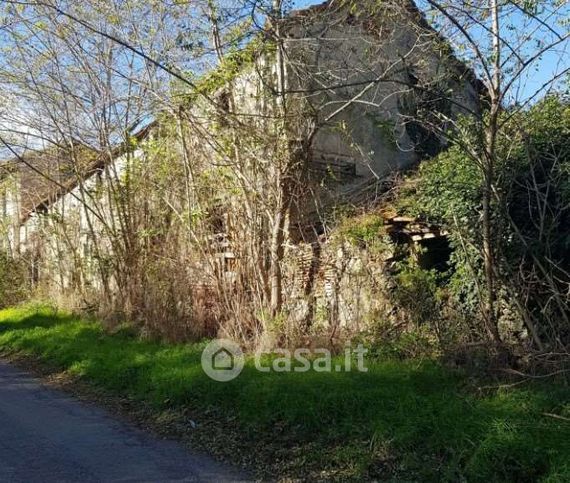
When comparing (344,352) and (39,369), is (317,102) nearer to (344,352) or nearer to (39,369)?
(344,352)

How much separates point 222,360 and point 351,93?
5.57 metres

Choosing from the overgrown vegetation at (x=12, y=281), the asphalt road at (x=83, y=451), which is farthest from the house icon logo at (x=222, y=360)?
the overgrown vegetation at (x=12, y=281)

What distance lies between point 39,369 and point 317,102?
21.6 feet

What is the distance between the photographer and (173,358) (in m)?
8.96

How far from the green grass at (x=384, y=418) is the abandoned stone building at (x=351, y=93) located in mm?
2952

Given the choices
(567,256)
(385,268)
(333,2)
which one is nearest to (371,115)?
(333,2)

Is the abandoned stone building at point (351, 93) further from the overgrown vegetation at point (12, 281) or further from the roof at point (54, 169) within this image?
the overgrown vegetation at point (12, 281)

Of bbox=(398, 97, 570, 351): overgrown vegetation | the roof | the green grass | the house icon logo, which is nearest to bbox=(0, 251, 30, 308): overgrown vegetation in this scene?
the roof

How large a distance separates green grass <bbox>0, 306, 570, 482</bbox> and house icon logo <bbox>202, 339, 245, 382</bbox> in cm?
16

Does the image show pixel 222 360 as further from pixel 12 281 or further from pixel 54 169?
pixel 12 281

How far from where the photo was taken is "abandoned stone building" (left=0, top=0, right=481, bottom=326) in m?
8.16

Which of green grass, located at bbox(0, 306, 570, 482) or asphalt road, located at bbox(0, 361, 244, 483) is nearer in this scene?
green grass, located at bbox(0, 306, 570, 482)

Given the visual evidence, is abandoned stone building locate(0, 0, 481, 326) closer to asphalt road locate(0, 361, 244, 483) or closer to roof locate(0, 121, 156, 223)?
roof locate(0, 121, 156, 223)

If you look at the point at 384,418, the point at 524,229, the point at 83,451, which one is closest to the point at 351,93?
the point at 524,229
